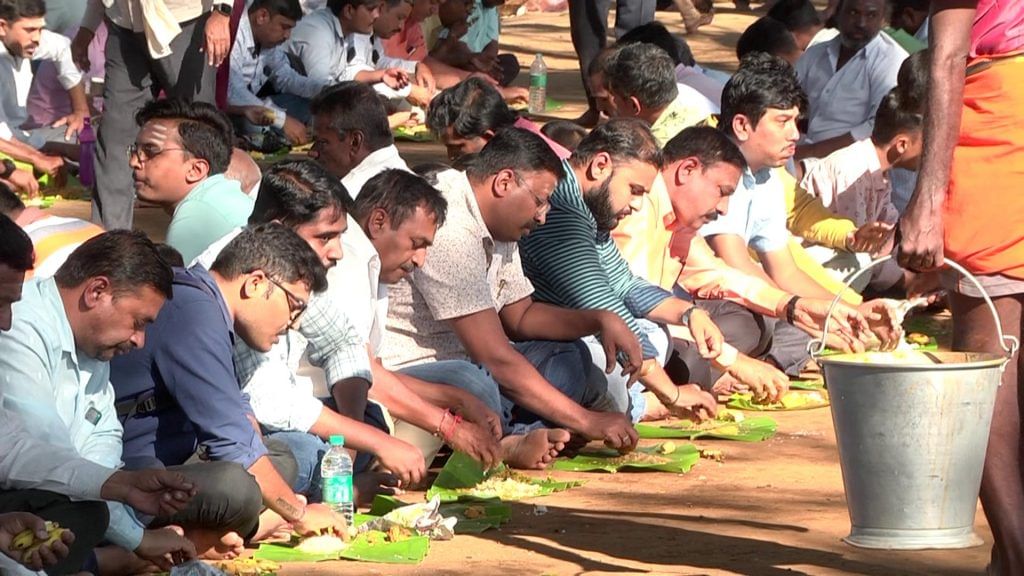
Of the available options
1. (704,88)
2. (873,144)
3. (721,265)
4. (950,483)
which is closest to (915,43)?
(704,88)

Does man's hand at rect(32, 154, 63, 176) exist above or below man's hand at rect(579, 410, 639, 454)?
below

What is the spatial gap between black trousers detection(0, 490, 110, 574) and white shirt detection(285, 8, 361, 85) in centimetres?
750

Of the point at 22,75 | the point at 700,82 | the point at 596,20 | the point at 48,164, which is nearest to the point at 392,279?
the point at 700,82

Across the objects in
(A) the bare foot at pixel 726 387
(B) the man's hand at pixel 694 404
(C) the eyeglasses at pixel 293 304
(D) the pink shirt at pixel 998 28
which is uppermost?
(D) the pink shirt at pixel 998 28

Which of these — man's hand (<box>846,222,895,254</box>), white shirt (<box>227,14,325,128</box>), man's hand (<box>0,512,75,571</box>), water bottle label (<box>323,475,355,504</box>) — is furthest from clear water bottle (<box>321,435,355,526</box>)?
white shirt (<box>227,14,325,128</box>)

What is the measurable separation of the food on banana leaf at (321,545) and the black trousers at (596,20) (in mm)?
8162

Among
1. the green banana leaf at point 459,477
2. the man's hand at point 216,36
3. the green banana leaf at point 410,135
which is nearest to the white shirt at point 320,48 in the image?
the green banana leaf at point 410,135

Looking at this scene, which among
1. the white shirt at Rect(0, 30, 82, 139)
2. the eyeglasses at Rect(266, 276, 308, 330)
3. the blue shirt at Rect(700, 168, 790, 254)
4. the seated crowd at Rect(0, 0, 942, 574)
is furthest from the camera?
the white shirt at Rect(0, 30, 82, 139)

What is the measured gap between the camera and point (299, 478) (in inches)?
224

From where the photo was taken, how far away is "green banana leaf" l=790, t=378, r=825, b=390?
827cm

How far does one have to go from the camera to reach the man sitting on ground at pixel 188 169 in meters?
6.42

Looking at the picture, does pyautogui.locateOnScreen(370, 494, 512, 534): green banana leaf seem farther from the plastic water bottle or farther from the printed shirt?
the plastic water bottle

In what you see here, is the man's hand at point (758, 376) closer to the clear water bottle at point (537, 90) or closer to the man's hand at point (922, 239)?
the man's hand at point (922, 239)

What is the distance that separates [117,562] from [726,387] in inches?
153
